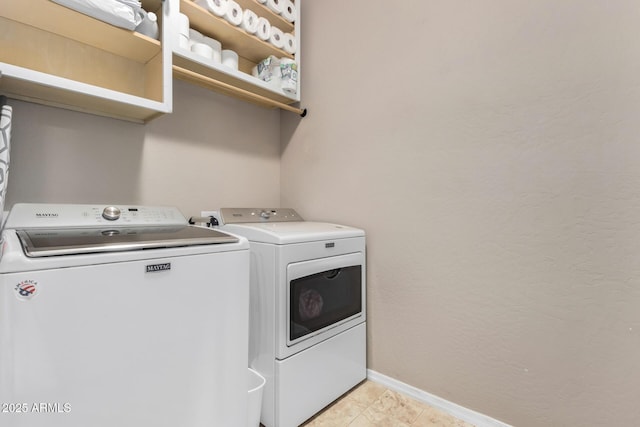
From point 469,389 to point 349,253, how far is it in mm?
875

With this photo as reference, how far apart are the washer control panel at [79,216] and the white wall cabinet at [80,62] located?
464 millimetres

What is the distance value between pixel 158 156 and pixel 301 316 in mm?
1196

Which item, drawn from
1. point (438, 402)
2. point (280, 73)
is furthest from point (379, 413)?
point (280, 73)

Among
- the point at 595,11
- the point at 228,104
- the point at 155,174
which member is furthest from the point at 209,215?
the point at 595,11

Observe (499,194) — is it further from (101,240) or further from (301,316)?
(101,240)

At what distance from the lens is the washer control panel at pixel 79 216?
1.13 metres

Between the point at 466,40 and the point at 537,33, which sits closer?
the point at 537,33

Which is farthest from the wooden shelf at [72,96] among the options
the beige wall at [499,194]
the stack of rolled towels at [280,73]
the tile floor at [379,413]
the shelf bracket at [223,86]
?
the tile floor at [379,413]

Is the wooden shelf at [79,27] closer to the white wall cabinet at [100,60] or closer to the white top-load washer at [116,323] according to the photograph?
the white wall cabinet at [100,60]

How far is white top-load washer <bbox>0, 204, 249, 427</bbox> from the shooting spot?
0.75m

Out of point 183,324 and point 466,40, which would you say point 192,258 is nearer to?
point 183,324

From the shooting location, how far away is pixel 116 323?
0.88 metres

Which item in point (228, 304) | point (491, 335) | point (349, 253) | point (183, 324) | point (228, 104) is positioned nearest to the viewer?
point (183, 324)

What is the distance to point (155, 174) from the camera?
171 cm
